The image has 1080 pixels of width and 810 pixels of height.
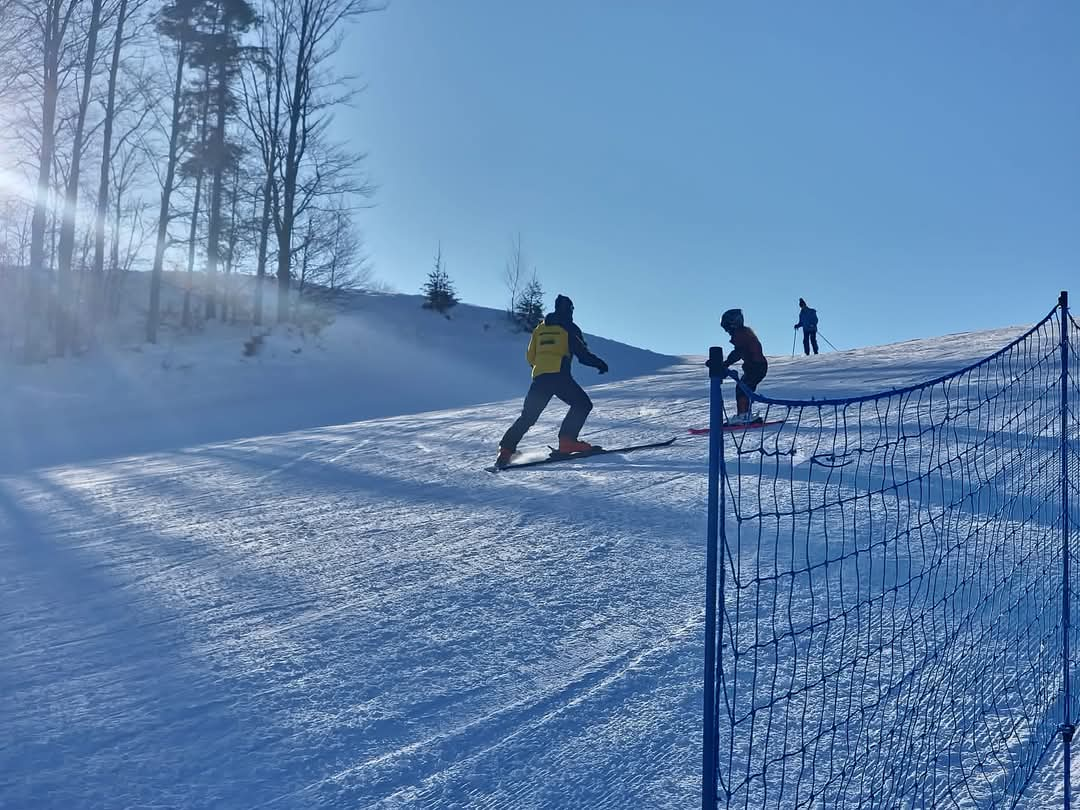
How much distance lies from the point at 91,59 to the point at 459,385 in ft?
43.2

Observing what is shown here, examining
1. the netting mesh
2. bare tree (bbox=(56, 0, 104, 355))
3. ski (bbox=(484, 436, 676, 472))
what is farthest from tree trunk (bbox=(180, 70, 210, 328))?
the netting mesh

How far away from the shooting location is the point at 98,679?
14.1ft

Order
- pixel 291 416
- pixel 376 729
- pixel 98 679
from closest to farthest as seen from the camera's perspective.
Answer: pixel 376 729
pixel 98 679
pixel 291 416

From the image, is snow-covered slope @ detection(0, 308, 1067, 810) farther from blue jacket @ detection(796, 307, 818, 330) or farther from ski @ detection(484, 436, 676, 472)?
blue jacket @ detection(796, 307, 818, 330)

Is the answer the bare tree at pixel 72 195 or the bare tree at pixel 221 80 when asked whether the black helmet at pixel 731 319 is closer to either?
the bare tree at pixel 72 195

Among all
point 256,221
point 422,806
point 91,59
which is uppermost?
point 91,59

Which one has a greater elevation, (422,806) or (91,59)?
(91,59)

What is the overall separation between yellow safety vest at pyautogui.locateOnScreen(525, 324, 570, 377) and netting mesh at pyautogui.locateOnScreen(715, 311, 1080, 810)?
2.91m

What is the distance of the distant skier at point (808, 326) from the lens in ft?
87.7

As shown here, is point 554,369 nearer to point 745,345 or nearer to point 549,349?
point 549,349

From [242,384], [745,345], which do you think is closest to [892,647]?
[745,345]

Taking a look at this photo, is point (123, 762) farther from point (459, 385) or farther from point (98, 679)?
point (459, 385)

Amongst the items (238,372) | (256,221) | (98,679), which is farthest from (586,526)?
(256,221)

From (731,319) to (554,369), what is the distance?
7.71 ft
